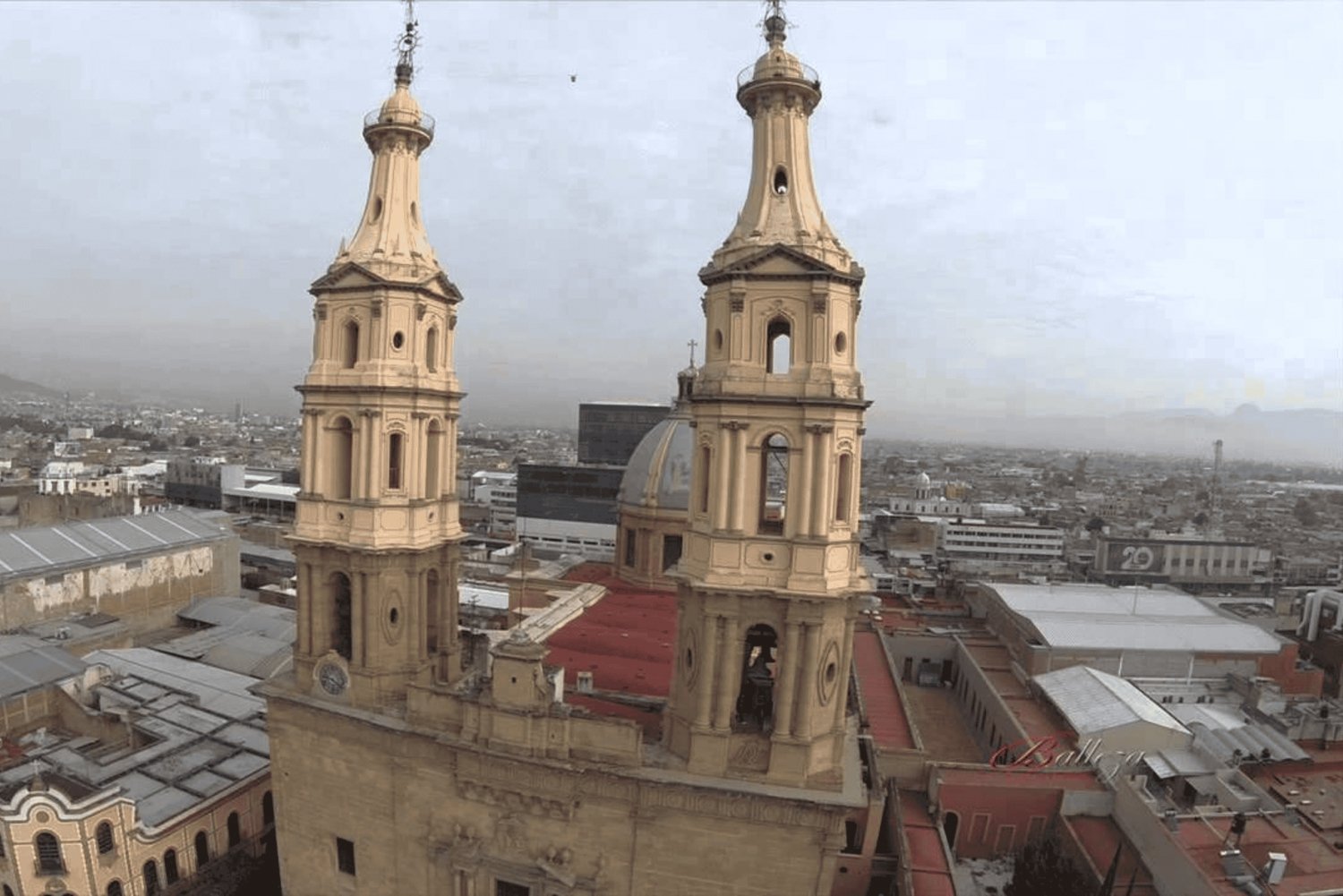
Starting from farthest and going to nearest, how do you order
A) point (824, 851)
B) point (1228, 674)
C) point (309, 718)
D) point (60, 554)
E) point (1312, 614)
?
point (1312, 614)
point (60, 554)
point (1228, 674)
point (309, 718)
point (824, 851)

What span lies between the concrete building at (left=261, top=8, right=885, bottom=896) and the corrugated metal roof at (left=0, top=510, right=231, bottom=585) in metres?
34.8

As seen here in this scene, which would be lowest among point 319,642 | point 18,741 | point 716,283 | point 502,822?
point 18,741

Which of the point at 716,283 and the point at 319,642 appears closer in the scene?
the point at 716,283

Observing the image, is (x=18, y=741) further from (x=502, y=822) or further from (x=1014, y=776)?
(x=1014, y=776)

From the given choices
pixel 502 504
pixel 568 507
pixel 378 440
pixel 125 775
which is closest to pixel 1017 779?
pixel 378 440

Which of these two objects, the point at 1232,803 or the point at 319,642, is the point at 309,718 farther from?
the point at 1232,803

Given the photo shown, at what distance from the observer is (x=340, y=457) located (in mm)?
19938

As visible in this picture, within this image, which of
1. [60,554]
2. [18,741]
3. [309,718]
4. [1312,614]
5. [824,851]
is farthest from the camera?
[1312,614]

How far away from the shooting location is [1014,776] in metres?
28.9

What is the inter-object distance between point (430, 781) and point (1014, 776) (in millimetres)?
22427

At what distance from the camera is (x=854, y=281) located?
16281 millimetres

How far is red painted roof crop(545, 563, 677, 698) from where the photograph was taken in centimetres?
2234

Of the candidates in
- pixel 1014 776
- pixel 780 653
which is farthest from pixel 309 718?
pixel 1014 776

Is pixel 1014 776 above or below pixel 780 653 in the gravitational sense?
below
